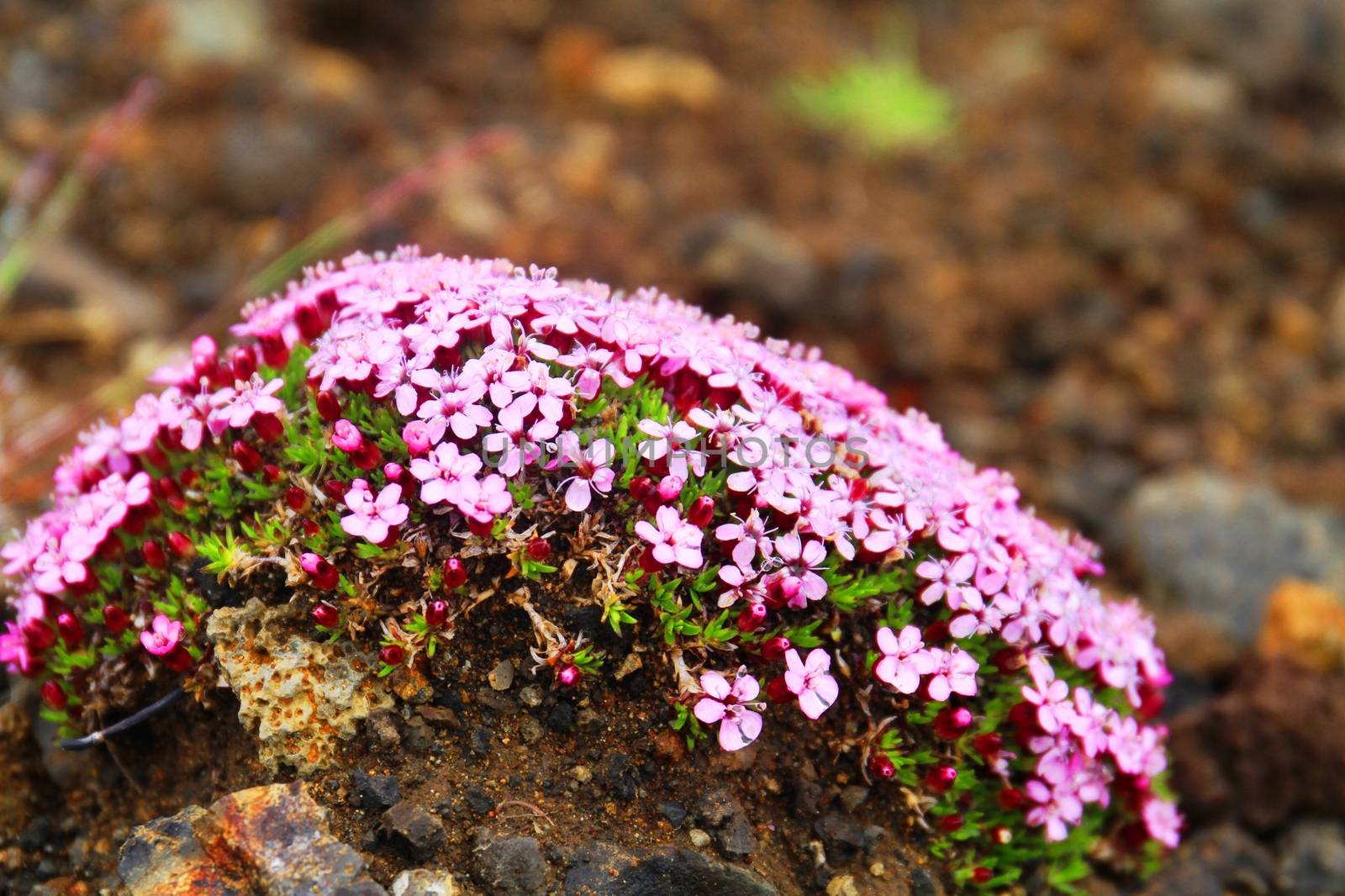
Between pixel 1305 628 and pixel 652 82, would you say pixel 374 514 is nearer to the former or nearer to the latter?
pixel 1305 628

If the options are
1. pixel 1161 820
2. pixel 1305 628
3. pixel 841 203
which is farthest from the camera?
pixel 841 203

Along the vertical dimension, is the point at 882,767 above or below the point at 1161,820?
below

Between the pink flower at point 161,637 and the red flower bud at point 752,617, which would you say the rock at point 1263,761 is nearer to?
the red flower bud at point 752,617

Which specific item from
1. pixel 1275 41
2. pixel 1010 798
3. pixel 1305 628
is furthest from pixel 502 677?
pixel 1275 41

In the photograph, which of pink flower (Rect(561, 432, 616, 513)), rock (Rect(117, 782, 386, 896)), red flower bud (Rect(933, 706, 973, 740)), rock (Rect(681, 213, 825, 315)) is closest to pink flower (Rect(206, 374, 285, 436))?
pink flower (Rect(561, 432, 616, 513))

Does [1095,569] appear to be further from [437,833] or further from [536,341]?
[437,833]

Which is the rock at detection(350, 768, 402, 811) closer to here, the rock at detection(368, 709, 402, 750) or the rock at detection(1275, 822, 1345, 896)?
the rock at detection(368, 709, 402, 750)
